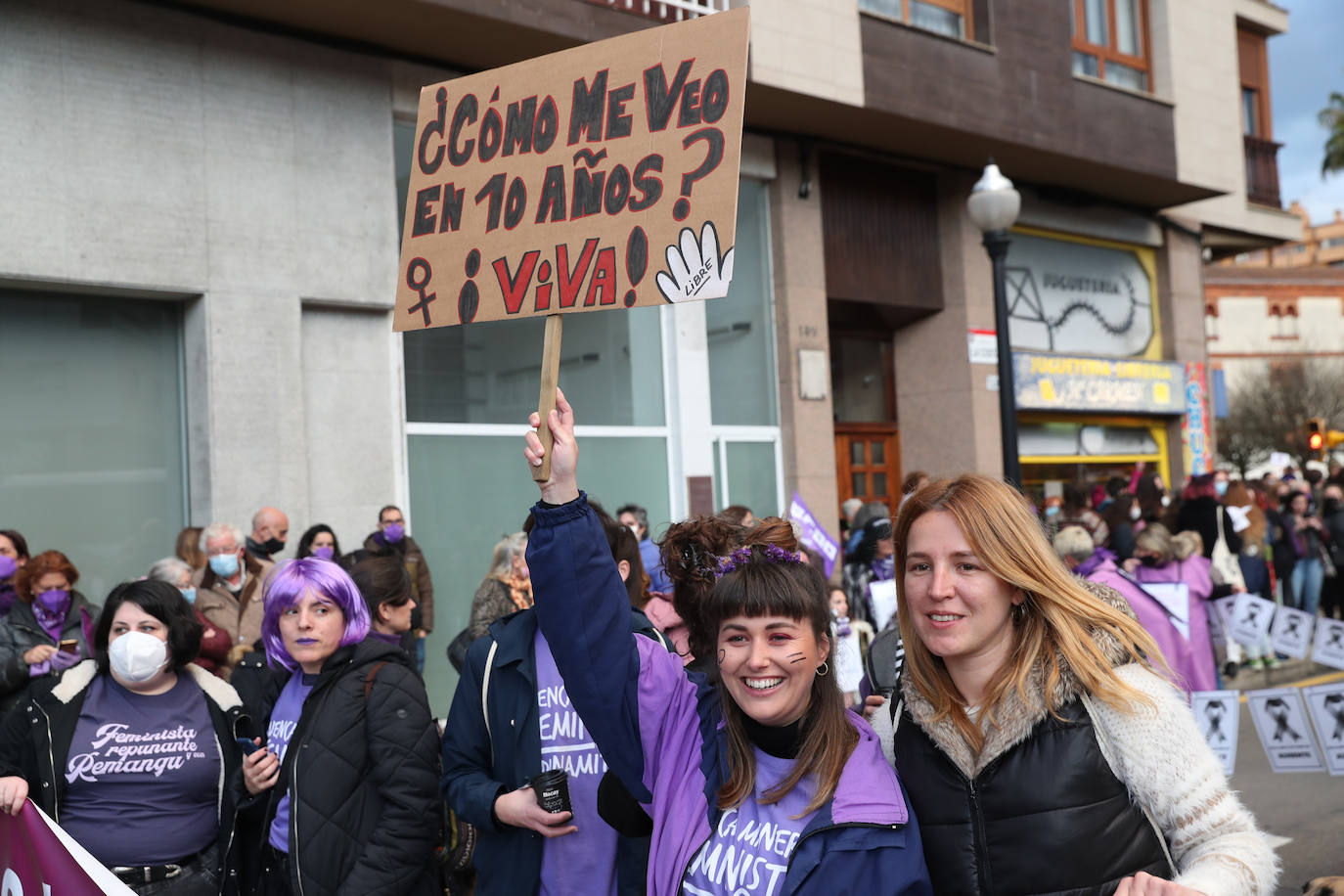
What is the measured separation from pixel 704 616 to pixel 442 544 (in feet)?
27.4

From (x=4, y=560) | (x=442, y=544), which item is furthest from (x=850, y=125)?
(x=4, y=560)

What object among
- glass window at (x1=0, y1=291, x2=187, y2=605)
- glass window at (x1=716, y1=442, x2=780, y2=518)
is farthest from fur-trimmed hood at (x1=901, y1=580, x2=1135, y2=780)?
glass window at (x1=716, y1=442, x2=780, y2=518)

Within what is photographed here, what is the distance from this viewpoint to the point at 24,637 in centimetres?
612

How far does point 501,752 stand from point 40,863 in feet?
4.79

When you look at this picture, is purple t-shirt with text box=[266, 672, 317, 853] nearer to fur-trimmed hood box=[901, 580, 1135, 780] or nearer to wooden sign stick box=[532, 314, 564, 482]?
wooden sign stick box=[532, 314, 564, 482]

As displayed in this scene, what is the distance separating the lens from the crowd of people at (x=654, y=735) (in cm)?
221

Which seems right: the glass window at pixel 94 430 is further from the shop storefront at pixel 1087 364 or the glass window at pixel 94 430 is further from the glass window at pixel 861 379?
the shop storefront at pixel 1087 364

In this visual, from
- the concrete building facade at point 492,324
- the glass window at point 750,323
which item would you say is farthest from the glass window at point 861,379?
the glass window at point 750,323

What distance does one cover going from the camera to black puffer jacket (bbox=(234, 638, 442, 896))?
3.55 m

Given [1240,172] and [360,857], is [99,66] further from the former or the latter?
[1240,172]

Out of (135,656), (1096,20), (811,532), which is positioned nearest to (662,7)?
(811,532)

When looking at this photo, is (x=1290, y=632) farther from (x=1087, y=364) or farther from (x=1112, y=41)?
(x=1112, y=41)

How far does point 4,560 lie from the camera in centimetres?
660

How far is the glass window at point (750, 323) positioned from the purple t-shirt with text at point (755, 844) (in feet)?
36.2
